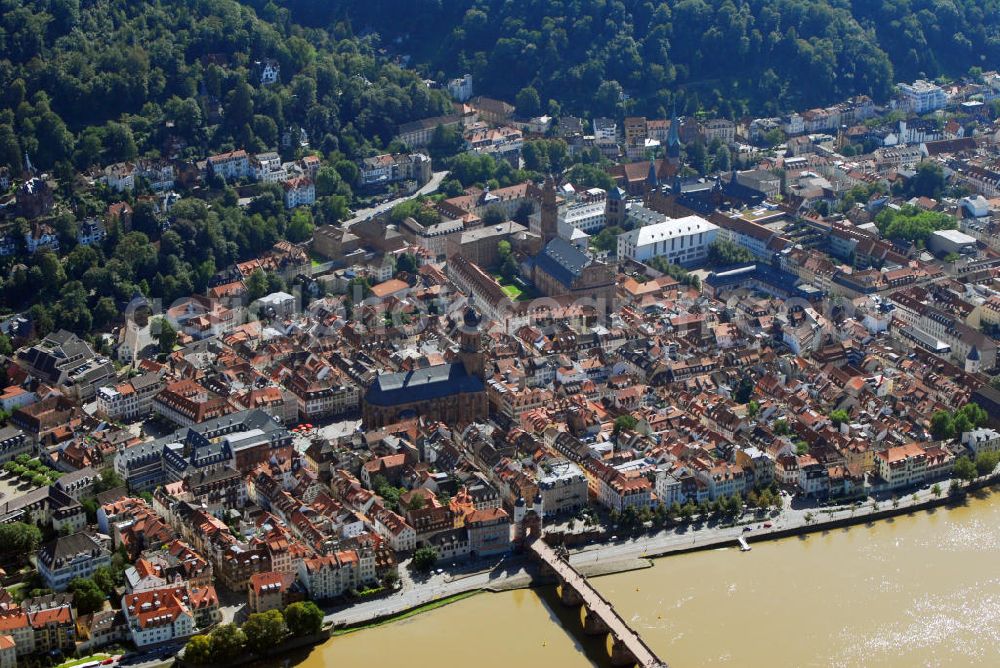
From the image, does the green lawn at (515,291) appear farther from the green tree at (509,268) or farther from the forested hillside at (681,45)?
the forested hillside at (681,45)

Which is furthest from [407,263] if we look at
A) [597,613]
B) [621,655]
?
[621,655]

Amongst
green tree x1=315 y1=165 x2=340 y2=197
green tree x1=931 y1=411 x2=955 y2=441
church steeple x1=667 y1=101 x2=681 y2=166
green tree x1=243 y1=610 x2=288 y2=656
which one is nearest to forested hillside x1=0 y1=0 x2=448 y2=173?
green tree x1=315 y1=165 x2=340 y2=197

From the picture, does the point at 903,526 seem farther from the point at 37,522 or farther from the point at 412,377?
the point at 37,522

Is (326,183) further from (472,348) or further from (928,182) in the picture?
(928,182)

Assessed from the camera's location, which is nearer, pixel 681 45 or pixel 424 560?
pixel 424 560

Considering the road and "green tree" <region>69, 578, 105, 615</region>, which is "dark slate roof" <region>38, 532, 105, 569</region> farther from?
the road

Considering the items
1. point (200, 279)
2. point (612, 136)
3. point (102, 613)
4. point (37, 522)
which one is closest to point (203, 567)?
point (102, 613)
